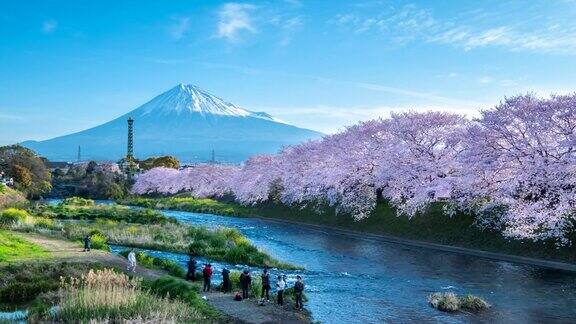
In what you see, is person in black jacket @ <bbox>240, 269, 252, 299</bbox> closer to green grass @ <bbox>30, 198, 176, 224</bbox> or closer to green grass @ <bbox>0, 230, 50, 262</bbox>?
green grass @ <bbox>0, 230, 50, 262</bbox>

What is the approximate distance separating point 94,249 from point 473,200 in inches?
1114

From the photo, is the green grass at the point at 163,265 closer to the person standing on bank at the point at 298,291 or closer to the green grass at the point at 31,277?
the green grass at the point at 31,277

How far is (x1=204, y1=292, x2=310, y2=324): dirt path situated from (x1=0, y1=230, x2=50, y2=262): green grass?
10.6 meters

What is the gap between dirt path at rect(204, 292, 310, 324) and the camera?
19500 millimetres

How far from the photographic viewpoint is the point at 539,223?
35281 mm

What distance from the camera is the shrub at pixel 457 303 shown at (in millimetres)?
22312

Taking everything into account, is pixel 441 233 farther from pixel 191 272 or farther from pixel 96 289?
pixel 96 289

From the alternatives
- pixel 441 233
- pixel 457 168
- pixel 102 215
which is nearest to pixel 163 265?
pixel 441 233

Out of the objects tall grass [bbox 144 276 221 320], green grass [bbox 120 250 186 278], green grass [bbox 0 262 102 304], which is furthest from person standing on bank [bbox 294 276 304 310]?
green grass [bbox 0 262 102 304]

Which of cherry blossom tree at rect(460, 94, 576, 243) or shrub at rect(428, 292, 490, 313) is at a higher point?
cherry blossom tree at rect(460, 94, 576, 243)

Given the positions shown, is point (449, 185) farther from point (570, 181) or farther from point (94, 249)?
point (94, 249)

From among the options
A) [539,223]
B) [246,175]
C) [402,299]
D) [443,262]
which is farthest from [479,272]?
[246,175]

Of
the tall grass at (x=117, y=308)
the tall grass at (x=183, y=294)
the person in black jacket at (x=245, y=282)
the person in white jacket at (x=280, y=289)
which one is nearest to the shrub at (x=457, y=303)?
the person in white jacket at (x=280, y=289)

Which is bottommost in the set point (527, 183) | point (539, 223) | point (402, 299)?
point (402, 299)
